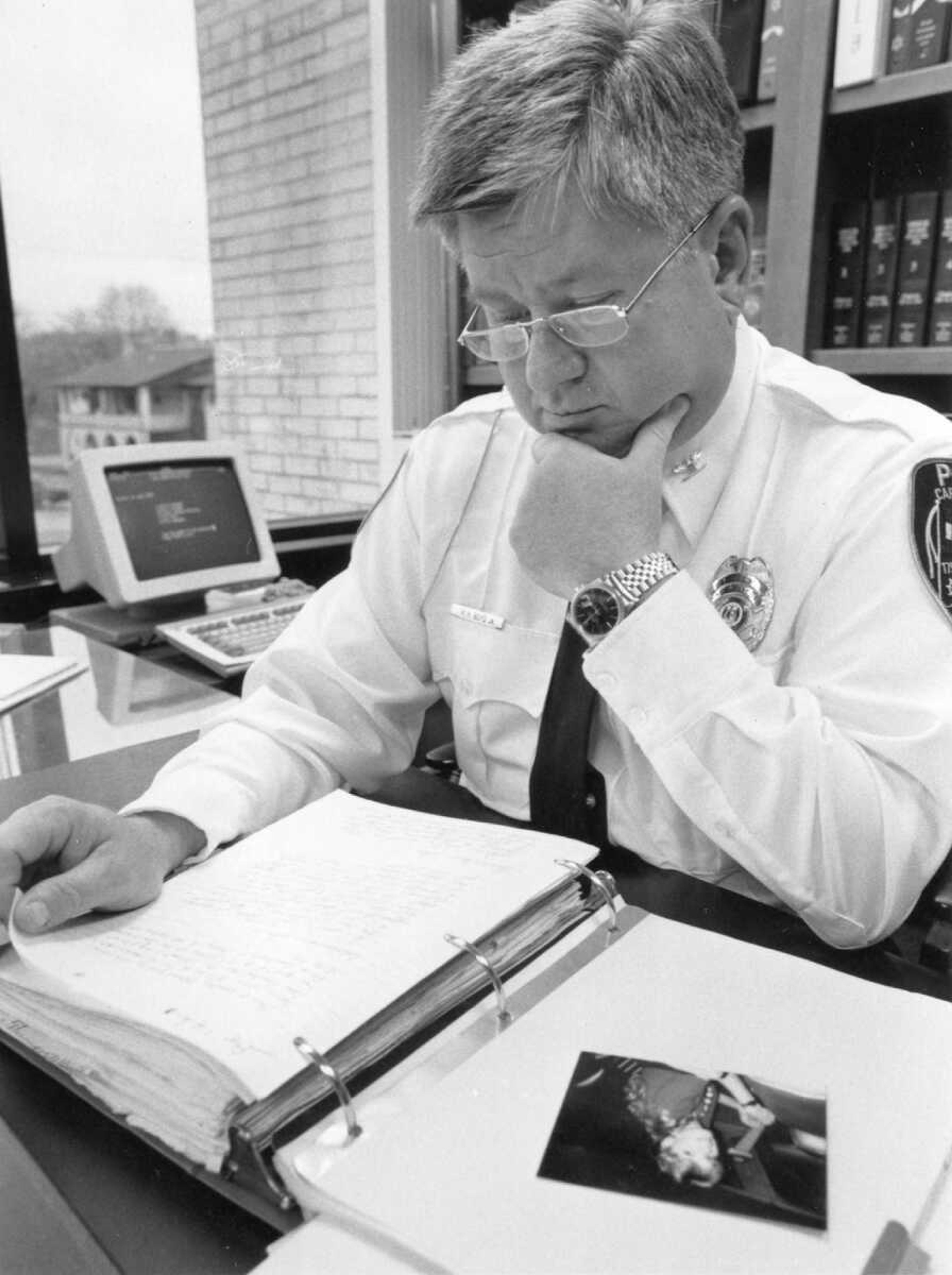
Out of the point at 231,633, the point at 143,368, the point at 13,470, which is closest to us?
the point at 231,633

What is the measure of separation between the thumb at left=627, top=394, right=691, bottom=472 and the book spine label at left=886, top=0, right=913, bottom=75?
1.02 metres

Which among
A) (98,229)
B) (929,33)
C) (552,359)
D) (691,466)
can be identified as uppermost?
(929,33)

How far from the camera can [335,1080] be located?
0.47 meters

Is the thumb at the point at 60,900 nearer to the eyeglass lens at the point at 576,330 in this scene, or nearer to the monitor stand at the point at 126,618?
the eyeglass lens at the point at 576,330

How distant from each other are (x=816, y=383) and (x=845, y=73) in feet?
3.00

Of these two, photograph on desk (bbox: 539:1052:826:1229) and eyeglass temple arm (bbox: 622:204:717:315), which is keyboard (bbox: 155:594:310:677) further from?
photograph on desk (bbox: 539:1052:826:1229)

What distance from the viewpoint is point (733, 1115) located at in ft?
1.53

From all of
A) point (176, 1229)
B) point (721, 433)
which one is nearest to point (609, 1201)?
point (176, 1229)

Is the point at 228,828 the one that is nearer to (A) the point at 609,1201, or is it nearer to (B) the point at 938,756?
(A) the point at 609,1201

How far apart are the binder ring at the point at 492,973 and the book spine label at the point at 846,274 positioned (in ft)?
5.16

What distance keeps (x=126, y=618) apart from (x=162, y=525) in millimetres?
182

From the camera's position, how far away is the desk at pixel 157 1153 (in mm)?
455

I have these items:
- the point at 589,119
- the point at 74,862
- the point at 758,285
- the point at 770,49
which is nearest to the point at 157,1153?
the point at 74,862

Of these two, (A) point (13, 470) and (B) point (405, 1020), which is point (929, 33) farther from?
(A) point (13, 470)
